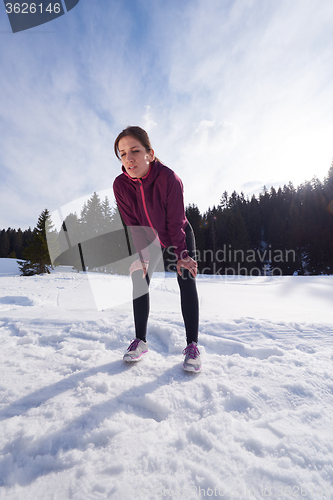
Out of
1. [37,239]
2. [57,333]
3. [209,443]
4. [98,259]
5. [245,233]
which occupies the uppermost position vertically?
[245,233]

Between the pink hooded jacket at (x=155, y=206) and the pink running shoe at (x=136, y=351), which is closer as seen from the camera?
the pink running shoe at (x=136, y=351)

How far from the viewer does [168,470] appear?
71cm

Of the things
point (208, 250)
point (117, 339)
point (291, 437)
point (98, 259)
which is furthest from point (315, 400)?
point (208, 250)

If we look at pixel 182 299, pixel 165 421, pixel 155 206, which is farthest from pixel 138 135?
pixel 165 421

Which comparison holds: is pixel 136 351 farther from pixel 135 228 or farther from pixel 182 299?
pixel 135 228

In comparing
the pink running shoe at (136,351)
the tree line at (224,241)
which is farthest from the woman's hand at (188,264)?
the tree line at (224,241)

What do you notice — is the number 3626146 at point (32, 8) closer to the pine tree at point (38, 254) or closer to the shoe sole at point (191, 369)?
the shoe sole at point (191, 369)

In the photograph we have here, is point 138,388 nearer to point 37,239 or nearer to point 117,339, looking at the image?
point 117,339

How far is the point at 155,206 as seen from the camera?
1662mm

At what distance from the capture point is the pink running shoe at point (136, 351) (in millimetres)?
1479

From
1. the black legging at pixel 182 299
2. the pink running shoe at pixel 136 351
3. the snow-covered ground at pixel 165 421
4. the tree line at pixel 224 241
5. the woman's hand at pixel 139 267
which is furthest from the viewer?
the tree line at pixel 224 241

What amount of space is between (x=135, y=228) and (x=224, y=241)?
30.5 m

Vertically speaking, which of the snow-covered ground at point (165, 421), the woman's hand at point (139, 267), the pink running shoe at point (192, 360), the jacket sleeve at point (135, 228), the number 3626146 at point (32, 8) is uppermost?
the number 3626146 at point (32, 8)

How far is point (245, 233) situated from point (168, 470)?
30818 mm
